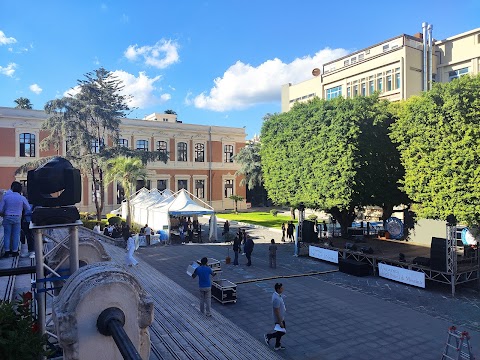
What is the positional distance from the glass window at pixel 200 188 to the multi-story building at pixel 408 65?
21752 mm

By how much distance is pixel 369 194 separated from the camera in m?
22.0

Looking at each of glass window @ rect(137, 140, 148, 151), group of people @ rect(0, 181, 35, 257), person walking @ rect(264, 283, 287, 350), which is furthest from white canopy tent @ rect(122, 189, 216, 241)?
group of people @ rect(0, 181, 35, 257)

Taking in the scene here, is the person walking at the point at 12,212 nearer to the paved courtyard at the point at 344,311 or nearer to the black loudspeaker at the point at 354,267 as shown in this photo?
the paved courtyard at the point at 344,311

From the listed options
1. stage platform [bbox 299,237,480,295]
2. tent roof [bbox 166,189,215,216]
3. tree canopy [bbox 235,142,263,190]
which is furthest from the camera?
tree canopy [bbox 235,142,263,190]

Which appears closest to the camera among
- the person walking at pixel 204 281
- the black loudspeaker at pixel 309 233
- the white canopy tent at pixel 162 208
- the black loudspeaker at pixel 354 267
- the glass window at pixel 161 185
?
the person walking at pixel 204 281

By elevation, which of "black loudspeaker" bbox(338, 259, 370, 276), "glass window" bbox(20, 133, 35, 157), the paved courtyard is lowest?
the paved courtyard

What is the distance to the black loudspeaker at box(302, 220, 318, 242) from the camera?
23.0 metres

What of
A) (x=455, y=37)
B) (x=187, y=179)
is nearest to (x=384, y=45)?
(x=455, y=37)

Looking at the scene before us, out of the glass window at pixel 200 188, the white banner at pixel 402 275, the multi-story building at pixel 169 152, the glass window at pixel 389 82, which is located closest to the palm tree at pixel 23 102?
the multi-story building at pixel 169 152

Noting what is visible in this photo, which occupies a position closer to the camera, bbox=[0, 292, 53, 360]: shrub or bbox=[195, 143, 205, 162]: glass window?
bbox=[0, 292, 53, 360]: shrub

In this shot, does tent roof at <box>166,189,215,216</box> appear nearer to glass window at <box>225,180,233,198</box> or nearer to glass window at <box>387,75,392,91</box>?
glass window at <box>387,75,392,91</box>

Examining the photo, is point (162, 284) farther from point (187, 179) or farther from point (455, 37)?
point (455, 37)

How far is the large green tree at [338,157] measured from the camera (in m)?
21.0

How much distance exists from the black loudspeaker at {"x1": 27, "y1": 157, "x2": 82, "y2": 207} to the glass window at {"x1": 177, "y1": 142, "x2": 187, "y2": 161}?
46.0m
